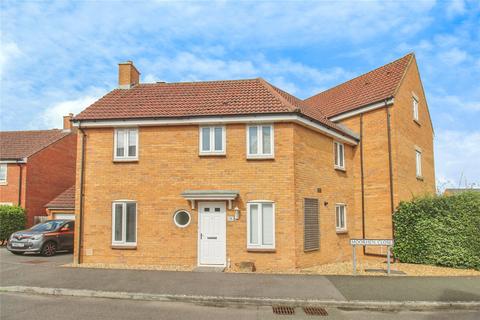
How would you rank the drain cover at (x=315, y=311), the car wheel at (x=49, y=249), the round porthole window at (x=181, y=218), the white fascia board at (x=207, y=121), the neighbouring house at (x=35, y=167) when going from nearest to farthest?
the drain cover at (x=315, y=311)
the white fascia board at (x=207, y=121)
the round porthole window at (x=181, y=218)
the car wheel at (x=49, y=249)
the neighbouring house at (x=35, y=167)

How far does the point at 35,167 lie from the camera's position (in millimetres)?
25078

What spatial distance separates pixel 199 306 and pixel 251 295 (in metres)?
1.26

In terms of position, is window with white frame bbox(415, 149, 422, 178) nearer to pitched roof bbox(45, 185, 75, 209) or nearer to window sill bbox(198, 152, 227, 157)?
window sill bbox(198, 152, 227, 157)

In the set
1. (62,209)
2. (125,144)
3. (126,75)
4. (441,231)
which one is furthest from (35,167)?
(441,231)

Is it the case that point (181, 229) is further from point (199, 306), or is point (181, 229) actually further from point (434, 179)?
point (434, 179)

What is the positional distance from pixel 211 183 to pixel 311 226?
3.78 m

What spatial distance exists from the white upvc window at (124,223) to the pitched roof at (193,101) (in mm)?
3094

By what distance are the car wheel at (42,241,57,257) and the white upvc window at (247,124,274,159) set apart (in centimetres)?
930

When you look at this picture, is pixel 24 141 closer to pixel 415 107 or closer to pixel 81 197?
pixel 81 197

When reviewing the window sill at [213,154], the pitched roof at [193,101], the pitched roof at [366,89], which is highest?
the pitched roof at [366,89]

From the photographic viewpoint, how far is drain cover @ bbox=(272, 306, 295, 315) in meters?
8.28

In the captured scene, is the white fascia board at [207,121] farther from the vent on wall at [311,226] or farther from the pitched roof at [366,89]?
the pitched roof at [366,89]

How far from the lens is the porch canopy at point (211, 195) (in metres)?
13.0

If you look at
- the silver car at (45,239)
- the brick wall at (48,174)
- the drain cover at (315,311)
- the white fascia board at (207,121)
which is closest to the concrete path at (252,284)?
the drain cover at (315,311)
